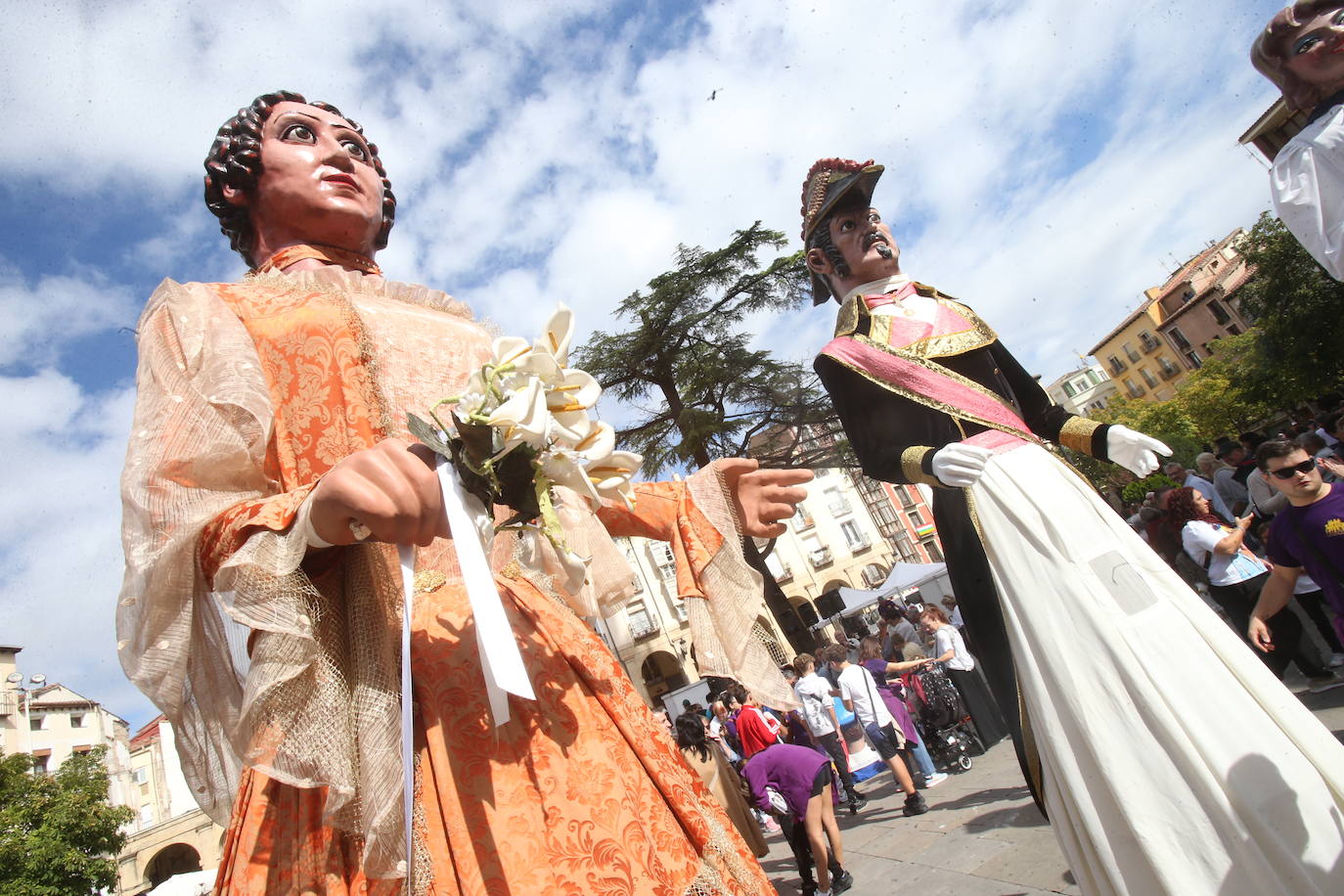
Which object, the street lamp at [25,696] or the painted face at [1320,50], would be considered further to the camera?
the street lamp at [25,696]

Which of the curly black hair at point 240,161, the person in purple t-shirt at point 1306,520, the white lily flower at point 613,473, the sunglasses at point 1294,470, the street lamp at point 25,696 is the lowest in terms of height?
the person in purple t-shirt at point 1306,520

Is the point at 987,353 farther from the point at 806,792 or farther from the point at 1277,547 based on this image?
the point at 806,792

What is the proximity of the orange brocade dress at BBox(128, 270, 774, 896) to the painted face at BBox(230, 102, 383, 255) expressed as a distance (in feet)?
1.20

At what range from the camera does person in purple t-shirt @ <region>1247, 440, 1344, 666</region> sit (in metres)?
3.62

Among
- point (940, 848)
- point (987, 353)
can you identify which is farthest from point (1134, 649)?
point (940, 848)

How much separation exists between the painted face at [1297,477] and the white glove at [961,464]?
2361 mm

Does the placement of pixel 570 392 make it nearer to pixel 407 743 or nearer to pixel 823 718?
pixel 407 743

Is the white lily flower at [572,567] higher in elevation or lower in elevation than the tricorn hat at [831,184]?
lower

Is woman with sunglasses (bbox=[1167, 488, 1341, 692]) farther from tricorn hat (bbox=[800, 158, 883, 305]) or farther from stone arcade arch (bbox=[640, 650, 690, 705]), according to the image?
stone arcade arch (bbox=[640, 650, 690, 705])

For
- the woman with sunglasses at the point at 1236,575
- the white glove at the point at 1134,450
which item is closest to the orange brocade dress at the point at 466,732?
the white glove at the point at 1134,450

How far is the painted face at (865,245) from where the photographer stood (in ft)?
9.78

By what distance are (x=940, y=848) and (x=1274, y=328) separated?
3169cm

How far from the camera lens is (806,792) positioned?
5781 millimetres

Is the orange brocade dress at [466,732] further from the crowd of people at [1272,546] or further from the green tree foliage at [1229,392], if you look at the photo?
the green tree foliage at [1229,392]
